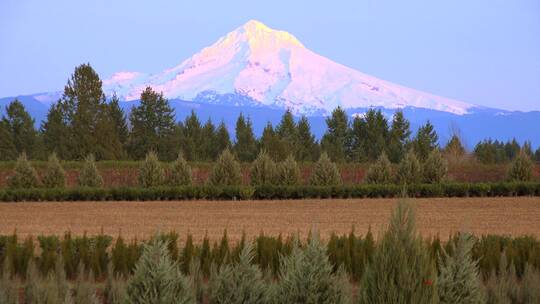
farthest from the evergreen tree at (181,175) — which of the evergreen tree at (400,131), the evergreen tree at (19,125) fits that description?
the evergreen tree at (400,131)

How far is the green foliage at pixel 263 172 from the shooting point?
28.6 metres

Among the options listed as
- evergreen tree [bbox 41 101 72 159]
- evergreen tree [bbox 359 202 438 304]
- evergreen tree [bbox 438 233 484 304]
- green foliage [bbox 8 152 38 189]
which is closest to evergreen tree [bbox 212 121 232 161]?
evergreen tree [bbox 41 101 72 159]

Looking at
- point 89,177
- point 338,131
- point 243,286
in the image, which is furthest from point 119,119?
point 243,286

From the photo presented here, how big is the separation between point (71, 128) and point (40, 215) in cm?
2648

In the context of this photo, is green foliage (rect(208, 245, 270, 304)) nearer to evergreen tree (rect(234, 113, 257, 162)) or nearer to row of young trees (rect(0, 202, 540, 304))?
row of young trees (rect(0, 202, 540, 304))

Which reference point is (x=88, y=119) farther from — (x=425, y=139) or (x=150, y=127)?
(x=425, y=139)

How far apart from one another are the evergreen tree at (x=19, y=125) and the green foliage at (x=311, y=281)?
48027mm

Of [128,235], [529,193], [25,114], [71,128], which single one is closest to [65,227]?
[128,235]

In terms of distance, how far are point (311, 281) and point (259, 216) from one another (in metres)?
14.8

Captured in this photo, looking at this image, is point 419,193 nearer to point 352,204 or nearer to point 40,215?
point 352,204

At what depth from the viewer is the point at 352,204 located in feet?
81.3

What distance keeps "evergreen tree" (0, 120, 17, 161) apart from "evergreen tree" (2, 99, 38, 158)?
1.09m

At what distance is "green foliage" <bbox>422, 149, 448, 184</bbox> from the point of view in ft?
96.3

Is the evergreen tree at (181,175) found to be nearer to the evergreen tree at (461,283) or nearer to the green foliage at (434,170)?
the green foliage at (434,170)
